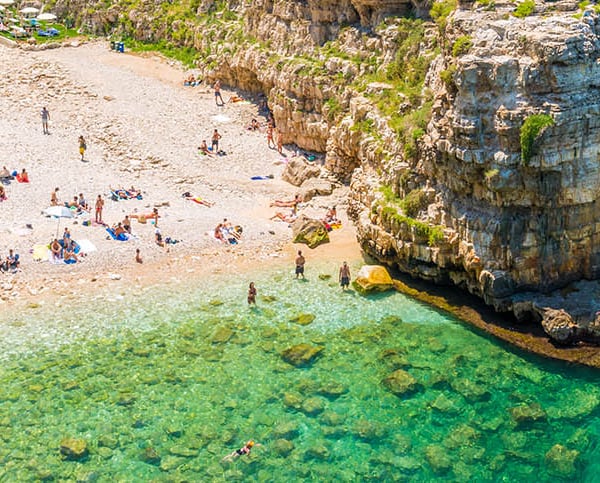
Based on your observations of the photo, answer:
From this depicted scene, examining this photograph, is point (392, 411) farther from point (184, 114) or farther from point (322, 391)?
point (184, 114)

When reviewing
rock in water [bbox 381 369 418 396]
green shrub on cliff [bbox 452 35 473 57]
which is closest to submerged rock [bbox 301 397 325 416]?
rock in water [bbox 381 369 418 396]

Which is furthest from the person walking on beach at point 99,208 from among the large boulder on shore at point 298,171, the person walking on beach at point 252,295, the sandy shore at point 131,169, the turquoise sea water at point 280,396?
the large boulder on shore at point 298,171

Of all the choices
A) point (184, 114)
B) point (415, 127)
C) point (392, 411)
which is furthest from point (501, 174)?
point (184, 114)

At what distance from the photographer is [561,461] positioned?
25031mm

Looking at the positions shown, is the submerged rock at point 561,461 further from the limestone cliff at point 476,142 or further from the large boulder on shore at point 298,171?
the large boulder on shore at point 298,171

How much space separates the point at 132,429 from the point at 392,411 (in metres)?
8.68

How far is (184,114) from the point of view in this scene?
5234 centimetres

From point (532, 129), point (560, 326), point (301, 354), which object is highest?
point (532, 129)

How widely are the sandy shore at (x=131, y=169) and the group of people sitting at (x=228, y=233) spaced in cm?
41

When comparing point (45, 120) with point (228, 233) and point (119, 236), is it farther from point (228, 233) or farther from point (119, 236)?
point (228, 233)

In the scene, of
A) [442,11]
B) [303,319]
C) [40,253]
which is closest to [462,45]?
[442,11]

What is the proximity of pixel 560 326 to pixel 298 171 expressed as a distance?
19664 millimetres

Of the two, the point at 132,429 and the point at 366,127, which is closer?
the point at 132,429

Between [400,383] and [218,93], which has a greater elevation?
[218,93]
